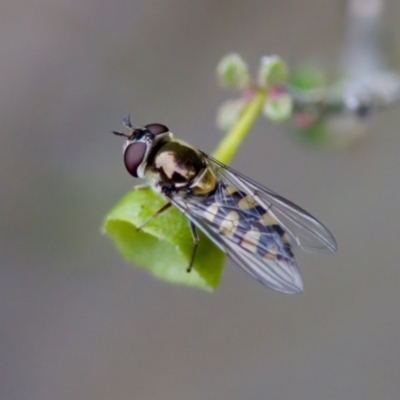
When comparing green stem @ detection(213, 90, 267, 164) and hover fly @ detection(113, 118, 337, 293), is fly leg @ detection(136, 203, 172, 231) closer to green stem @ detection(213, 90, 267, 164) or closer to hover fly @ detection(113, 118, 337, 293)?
hover fly @ detection(113, 118, 337, 293)

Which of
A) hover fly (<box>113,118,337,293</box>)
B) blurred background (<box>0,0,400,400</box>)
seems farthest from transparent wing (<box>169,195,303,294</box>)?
blurred background (<box>0,0,400,400</box>)

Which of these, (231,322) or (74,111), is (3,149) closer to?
(74,111)

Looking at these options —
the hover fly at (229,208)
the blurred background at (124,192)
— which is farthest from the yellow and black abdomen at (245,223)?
the blurred background at (124,192)

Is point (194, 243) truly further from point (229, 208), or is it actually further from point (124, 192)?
point (124, 192)

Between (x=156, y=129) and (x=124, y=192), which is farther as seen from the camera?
(x=124, y=192)

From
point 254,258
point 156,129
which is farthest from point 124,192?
point 254,258
